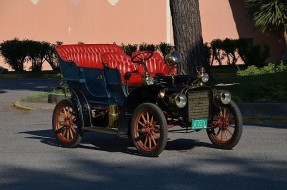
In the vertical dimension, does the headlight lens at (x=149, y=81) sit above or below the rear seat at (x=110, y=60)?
below

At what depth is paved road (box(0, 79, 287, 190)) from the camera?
30.4 feet

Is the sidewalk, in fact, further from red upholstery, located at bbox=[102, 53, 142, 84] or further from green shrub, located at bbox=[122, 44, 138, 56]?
green shrub, located at bbox=[122, 44, 138, 56]

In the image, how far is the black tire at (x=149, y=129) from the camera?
10.9 meters

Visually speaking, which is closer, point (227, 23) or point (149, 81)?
point (149, 81)

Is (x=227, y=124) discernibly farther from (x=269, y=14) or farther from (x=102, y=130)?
(x=269, y=14)

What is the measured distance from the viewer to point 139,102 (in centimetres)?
1157

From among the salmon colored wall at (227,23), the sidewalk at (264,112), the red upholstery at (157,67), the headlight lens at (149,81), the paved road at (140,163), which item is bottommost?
the paved road at (140,163)

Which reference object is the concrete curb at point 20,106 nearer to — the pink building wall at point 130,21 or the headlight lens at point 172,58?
the headlight lens at point 172,58

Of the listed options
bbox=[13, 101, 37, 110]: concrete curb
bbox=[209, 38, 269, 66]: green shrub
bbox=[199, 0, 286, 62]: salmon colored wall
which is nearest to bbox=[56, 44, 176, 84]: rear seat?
bbox=[13, 101, 37, 110]: concrete curb

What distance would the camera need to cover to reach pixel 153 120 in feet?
36.6

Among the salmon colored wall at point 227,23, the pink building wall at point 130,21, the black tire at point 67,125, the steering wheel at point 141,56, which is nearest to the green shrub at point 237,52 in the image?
the salmon colored wall at point 227,23

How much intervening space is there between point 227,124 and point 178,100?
3.82ft

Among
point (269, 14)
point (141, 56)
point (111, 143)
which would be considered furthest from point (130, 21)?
point (141, 56)

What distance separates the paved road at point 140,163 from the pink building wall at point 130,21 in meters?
21.1
